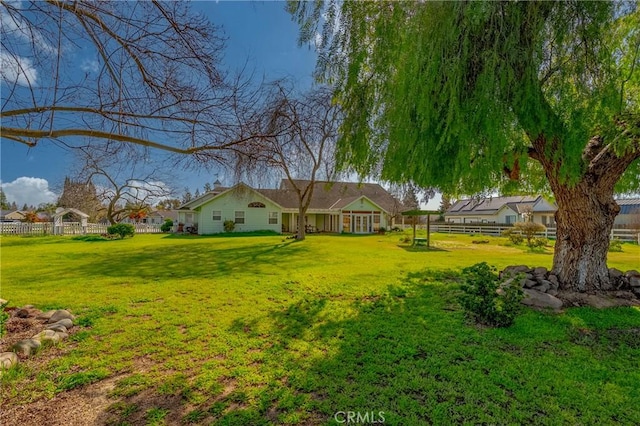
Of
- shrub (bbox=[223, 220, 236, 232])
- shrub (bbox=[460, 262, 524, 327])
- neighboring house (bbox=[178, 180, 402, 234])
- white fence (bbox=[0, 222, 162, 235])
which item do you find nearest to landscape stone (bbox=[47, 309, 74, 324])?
shrub (bbox=[460, 262, 524, 327])

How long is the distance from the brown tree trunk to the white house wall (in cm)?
2148

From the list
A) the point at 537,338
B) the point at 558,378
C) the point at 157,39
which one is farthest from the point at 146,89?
the point at 537,338

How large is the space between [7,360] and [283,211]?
24926 mm

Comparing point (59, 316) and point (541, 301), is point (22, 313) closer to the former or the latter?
point (59, 316)

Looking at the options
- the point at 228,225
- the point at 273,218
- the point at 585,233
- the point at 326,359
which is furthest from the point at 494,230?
the point at 326,359

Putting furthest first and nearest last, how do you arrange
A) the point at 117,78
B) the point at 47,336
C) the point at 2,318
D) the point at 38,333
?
the point at 2,318 < the point at 38,333 < the point at 47,336 < the point at 117,78

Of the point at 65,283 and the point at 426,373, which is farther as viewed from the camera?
the point at 65,283

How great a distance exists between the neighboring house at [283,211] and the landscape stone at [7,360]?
66.2ft

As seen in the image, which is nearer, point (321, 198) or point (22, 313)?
point (22, 313)

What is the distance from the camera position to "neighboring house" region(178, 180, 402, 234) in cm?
2528

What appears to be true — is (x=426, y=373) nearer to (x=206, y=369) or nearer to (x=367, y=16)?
(x=206, y=369)

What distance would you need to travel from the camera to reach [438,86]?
4.29 meters

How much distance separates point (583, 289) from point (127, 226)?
24.8 metres

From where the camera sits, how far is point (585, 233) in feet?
19.3
